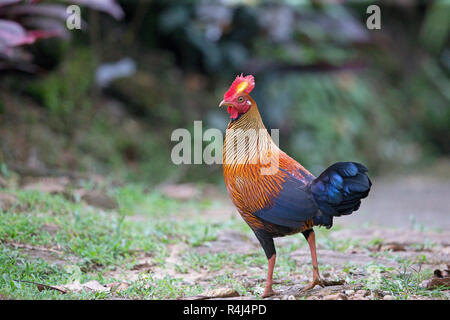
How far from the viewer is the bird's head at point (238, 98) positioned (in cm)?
334

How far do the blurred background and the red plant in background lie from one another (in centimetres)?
2

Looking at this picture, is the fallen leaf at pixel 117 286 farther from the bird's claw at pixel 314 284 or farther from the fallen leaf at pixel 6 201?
the fallen leaf at pixel 6 201

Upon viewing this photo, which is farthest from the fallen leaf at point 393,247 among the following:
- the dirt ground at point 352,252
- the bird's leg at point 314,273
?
the bird's leg at point 314,273

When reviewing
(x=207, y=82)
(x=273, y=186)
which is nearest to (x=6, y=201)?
(x=273, y=186)

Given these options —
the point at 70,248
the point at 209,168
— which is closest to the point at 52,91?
the point at 209,168

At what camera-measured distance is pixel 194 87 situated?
906cm

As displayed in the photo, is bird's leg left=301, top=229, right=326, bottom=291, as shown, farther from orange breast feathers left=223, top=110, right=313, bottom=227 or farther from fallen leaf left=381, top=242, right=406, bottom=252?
fallen leaf left=381, top=242, right=406, bottom=252

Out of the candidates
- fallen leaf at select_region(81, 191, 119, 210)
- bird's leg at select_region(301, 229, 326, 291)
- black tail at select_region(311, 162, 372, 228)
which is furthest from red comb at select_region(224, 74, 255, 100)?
fallen leaf at select_region(81, 191, 119, 210)

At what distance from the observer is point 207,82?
928cm

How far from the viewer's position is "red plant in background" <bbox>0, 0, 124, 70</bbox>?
517 cm

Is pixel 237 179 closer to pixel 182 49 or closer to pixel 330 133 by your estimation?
pixel 182 49

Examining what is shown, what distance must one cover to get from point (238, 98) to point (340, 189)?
883 millimetres

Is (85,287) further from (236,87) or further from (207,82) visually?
(207,82)

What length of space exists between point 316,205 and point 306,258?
1.31 metres
